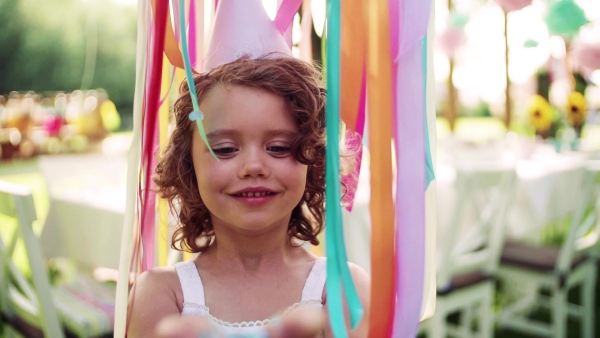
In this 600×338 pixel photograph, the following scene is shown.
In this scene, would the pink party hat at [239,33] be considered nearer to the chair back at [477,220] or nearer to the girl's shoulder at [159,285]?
the girl's shoulder at [159,285]

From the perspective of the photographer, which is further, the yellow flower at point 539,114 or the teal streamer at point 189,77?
the yellow flower at point 539,114

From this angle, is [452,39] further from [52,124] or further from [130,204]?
[52,124]

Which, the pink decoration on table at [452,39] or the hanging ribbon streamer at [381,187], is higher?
the pink decoration on table at [452,39]

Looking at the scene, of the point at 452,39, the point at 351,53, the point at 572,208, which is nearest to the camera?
the point at 351,53

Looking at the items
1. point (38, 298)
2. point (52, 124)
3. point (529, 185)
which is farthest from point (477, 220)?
point (52, 124)

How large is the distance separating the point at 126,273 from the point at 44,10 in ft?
47.7

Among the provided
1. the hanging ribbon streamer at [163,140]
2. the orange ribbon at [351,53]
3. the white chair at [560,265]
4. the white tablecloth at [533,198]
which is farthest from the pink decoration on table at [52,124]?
the orange ribbon at [351,53]

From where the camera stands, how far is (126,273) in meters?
0.66

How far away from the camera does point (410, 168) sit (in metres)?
0.62

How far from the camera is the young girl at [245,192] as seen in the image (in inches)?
28.0

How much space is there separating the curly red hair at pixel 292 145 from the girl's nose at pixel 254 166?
47 mm

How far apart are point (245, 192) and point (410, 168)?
210mm

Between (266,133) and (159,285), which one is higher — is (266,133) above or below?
above

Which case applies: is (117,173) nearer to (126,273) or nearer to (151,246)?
(151,246)
